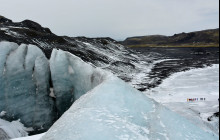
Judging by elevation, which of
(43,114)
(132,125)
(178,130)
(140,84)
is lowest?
(140,84)

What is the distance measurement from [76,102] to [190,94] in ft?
90.2

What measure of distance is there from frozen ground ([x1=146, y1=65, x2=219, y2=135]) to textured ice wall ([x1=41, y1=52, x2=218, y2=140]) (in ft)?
44.8

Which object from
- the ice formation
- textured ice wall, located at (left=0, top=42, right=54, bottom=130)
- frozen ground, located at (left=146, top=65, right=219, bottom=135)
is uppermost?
textured ice wall, located at (left=0, top=42, right=54, bottom=130)

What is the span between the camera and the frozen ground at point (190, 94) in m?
22.7

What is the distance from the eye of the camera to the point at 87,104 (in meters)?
6.70

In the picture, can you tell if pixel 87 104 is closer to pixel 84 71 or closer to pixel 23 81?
pixel 84 71

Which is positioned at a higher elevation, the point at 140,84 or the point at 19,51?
the point at 19,51

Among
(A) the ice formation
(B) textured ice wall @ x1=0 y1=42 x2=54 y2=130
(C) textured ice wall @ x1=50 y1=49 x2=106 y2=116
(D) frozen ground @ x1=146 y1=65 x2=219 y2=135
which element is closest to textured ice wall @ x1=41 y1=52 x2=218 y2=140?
(C) textured ice wall @ x1=50 y1=49 x2=106 y2=116

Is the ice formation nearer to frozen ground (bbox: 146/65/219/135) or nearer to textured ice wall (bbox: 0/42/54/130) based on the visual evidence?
textured ice wall (bbox: 0/42/54/130)

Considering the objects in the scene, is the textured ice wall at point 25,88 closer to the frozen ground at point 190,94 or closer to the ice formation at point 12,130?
the ice formation at point 12,130

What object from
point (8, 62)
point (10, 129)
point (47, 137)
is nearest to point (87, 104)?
point (47, 137)

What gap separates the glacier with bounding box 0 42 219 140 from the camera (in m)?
5.62

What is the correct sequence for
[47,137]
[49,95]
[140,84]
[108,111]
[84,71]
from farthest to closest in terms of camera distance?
[140,84], [49,95], [84,71], [108,111], [47,137]

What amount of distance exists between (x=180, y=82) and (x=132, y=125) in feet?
121
